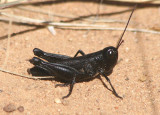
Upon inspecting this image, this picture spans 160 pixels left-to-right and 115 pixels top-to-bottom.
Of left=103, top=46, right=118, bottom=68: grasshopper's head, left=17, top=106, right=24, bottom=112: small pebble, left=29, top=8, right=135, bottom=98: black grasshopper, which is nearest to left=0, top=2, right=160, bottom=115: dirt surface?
left=17, top=106, right=24, bottom=112: small pebble

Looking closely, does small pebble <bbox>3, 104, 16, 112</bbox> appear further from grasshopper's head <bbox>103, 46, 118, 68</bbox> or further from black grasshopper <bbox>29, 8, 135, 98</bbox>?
grasshopper's head <bbox>103, 46, 118, 68</bbox>

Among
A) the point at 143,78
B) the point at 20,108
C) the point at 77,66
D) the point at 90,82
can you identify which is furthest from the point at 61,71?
the point at 143,78

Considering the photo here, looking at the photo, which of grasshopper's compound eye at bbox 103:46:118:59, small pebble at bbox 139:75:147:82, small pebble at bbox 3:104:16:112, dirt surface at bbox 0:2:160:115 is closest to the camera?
small pebble at bbox 3:104:16:112

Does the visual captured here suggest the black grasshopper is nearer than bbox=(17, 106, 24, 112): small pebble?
No

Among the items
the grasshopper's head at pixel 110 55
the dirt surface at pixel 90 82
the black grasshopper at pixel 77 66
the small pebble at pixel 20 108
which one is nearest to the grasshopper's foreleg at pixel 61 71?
the black grasshopper at pixel 77 66

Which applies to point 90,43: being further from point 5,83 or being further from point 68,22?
point 5,83

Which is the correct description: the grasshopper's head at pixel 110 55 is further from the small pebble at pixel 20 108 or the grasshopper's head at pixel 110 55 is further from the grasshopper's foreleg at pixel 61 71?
the small pebble at pixel 20 108
